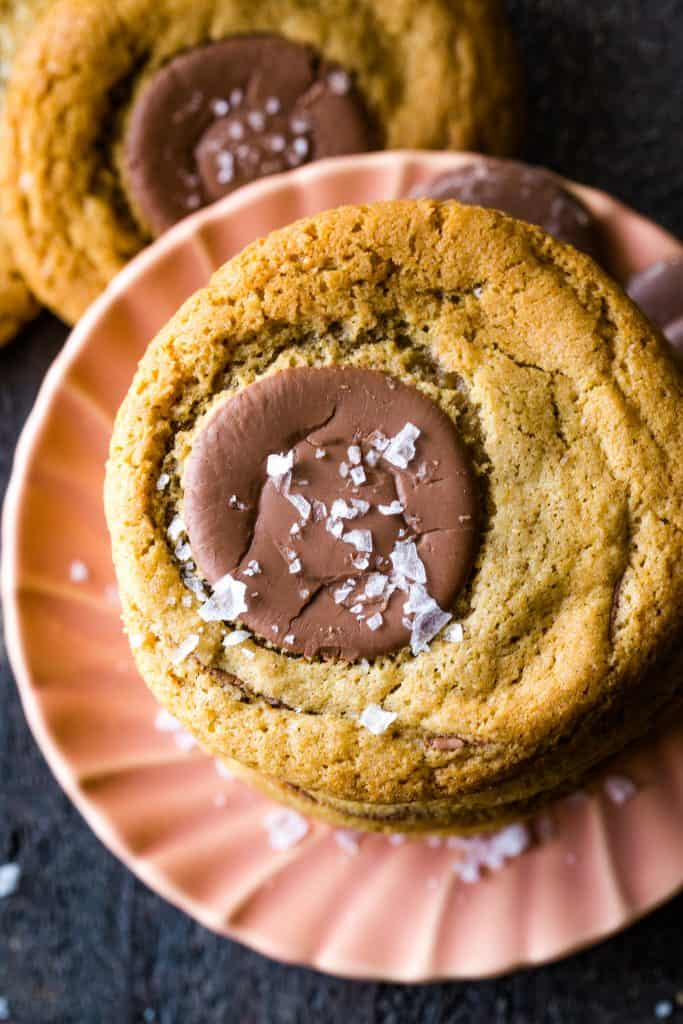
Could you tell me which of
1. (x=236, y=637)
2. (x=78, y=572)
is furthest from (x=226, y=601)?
(x=78, y=572)

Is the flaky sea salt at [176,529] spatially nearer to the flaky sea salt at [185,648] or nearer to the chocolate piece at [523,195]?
the flaky sea salt at [185,648]

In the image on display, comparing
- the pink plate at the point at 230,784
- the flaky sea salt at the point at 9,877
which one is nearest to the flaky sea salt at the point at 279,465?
the pink plate at the point at 230,784

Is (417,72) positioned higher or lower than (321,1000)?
higher

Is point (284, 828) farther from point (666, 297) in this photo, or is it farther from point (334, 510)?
point (666, 297)

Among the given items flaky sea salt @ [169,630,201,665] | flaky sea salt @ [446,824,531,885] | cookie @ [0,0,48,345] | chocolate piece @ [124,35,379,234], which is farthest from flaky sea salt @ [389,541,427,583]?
cookie @ [0,0,48,345]

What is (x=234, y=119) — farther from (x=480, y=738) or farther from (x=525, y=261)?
(x=480, y=738)

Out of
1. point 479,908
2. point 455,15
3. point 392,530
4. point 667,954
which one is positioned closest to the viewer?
point 392,530

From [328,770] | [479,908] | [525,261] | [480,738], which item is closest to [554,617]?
[480,738]
